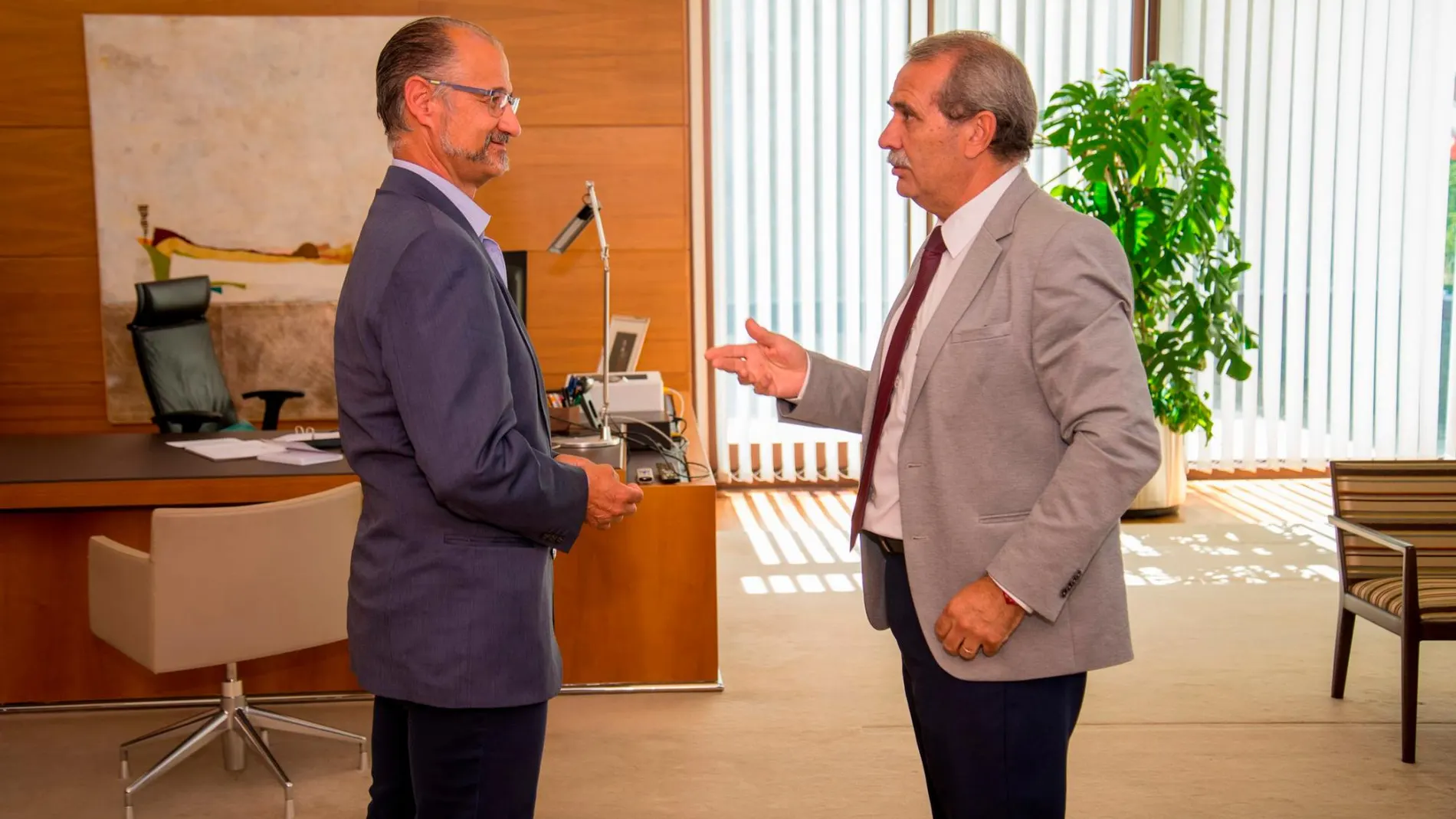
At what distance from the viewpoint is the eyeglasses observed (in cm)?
191

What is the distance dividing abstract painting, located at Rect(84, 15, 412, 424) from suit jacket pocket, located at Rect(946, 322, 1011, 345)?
16.8ft

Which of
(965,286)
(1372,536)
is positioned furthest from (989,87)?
(1372,536)

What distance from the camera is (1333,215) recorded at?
7.51m

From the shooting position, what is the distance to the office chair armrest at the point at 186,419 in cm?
536

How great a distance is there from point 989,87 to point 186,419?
4.41 metres

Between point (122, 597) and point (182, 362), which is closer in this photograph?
point (122, 597)

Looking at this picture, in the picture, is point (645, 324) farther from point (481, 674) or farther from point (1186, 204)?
point (481, 674)

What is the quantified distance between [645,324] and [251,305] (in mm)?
2412

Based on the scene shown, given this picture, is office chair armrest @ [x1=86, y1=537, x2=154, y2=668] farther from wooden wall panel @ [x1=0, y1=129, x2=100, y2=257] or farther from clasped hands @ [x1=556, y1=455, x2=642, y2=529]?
wooden wall panel @ [x1=0, y1=129, x2=100, y2=257]

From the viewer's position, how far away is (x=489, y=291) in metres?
1.82

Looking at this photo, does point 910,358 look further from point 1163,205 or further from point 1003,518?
point 1163,205

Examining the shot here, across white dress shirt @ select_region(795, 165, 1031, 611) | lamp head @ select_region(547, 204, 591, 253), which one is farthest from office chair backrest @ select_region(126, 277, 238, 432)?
white dress shirt @ select_region(795, 165, 1031, 611)

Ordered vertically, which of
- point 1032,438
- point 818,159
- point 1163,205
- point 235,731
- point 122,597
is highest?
point 818,159

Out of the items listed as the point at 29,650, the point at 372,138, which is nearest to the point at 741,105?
the point at 372,138
